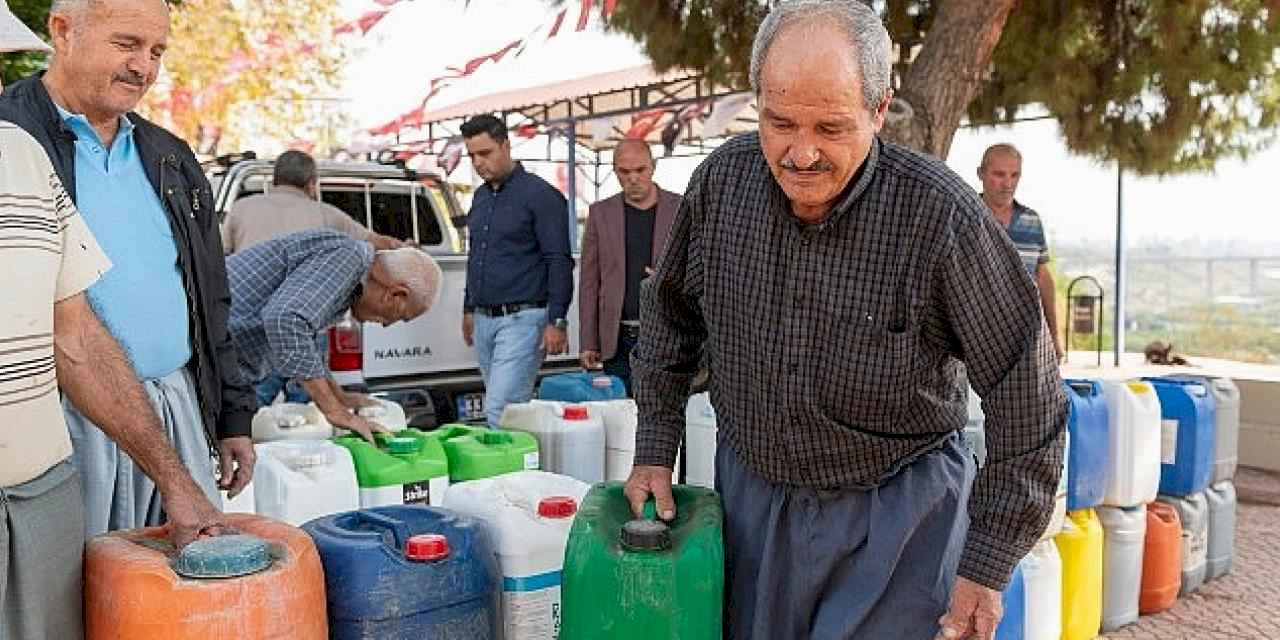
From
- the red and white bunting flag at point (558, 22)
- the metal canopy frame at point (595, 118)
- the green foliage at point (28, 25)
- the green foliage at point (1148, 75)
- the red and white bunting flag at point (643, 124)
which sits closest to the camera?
the green foliage at point (28, 25)

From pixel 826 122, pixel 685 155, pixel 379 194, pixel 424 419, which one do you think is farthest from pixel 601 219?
pixel 685 155

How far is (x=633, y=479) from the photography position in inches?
94.4

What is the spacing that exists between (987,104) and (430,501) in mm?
5124

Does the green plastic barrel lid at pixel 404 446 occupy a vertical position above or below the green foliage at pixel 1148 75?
below

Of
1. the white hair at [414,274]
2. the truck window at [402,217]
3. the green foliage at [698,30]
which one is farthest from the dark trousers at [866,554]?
the truck window at [402,217]

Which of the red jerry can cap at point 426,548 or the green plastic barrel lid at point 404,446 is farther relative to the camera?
the green plastic barrel lid at point 404,446

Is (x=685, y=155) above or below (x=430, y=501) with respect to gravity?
above

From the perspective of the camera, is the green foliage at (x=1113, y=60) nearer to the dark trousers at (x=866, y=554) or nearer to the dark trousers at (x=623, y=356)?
the dark trousers at (x=623, y=356)

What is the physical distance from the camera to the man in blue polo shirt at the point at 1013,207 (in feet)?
18.5

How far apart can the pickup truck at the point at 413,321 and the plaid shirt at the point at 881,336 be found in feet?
11.7

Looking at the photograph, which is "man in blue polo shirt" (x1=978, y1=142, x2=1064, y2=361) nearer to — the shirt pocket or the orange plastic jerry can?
the shirt pocket

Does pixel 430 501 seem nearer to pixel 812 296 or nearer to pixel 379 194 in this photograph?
pixel 812 296

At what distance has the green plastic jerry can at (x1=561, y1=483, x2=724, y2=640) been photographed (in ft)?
6.91

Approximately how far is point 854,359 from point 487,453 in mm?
1749
